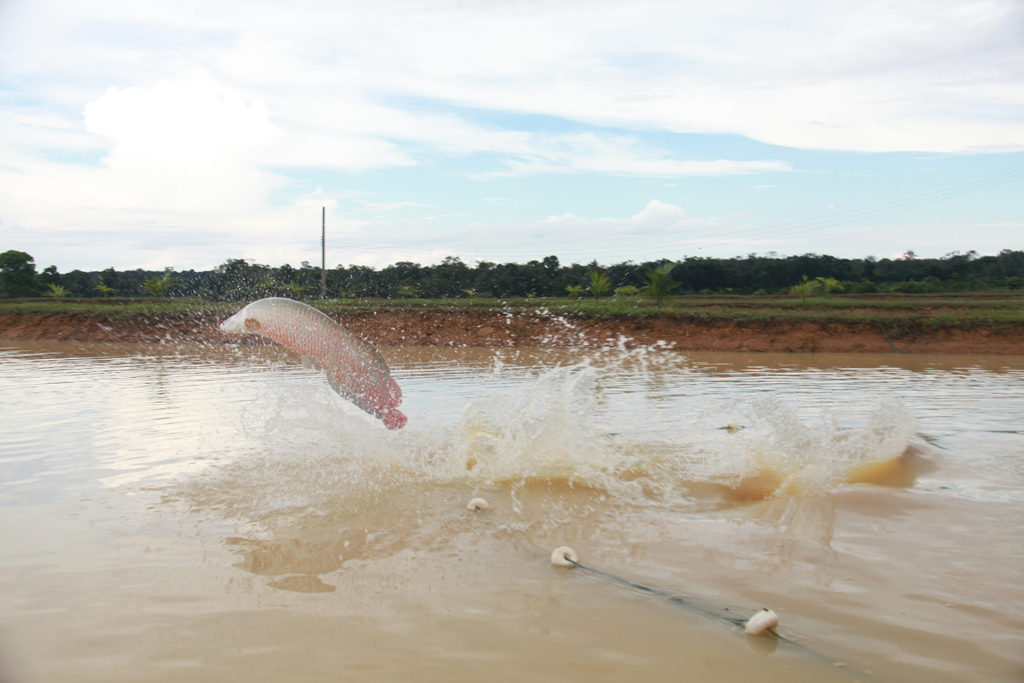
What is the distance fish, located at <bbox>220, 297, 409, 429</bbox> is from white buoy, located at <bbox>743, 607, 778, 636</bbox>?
2424mm

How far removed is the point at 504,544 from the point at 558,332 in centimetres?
1935

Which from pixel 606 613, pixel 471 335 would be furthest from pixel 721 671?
pixel 471 335

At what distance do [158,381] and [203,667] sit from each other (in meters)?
10.6

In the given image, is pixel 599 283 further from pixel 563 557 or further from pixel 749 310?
pixel 563 557

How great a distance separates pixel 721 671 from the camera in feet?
9.71

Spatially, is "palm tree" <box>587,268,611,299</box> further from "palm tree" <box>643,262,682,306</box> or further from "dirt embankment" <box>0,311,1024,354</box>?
"dirt embankment" <box>0,311,1024,354</box>

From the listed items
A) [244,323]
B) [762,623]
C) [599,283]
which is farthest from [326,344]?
[599,283]

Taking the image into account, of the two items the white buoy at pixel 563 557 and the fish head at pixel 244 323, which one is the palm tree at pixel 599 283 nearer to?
the white buoy at pixel 563 557

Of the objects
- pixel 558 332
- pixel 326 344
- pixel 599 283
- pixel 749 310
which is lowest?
pixel 558 332

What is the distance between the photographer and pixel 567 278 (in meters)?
39.8

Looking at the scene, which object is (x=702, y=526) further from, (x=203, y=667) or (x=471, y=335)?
(x=471, y=335)

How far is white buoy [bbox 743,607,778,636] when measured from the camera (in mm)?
3188

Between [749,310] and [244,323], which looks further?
[749,310]

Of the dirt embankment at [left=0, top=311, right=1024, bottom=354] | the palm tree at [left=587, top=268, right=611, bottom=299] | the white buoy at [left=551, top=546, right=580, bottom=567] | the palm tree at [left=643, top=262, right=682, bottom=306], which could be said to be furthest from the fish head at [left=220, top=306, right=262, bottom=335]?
the palm tree at [left=587, top=268, right=611, bottom=299]
